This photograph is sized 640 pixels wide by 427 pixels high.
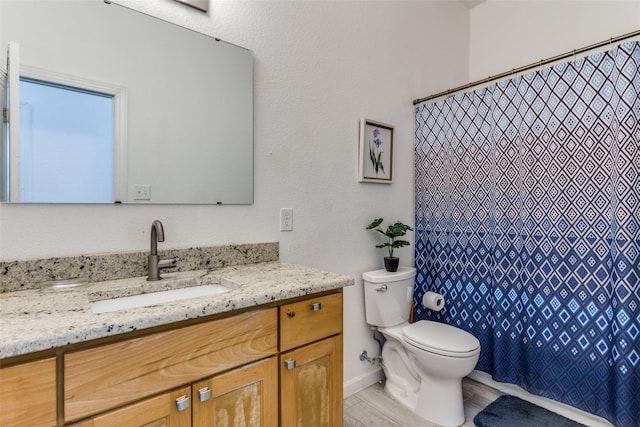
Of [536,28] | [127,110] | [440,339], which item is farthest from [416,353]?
[536,28]

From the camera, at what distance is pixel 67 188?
3.78ft

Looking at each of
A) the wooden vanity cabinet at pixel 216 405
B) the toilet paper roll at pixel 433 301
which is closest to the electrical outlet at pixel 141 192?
the wooden vanity cabinet at pixel 216 405

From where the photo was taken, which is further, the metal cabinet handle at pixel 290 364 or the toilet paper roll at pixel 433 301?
the toilet paper roll at pixel 433 301

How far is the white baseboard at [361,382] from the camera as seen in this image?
1974 millimetres

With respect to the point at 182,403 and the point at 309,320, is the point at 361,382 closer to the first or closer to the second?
the point at 309,320

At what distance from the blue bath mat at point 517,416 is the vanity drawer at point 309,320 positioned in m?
1.11

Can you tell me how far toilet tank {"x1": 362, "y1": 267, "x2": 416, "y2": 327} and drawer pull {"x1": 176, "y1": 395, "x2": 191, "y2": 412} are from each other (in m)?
1.26

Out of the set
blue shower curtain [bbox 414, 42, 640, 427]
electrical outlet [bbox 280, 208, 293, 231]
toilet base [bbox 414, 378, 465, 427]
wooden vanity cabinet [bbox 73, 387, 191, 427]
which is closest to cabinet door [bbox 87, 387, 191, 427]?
wooden vanity cabinet [bbox 73, 387, 191, 427]

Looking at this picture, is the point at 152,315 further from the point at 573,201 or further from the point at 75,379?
the point at 573,201

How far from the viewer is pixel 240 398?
1.01m

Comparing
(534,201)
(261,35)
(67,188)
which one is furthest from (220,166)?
(534,201)

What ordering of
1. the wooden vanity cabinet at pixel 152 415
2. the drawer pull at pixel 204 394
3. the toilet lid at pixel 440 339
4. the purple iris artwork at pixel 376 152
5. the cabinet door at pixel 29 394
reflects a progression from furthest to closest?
the purple iris artwork at pixel 376 152
the toilet lid at pixel 440 339
the drawer pull at pixel 204 394
the wooden vanity cabinet at pixel 152 415
the cabinet door at pixel 29 394

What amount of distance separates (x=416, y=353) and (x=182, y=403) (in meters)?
1.27

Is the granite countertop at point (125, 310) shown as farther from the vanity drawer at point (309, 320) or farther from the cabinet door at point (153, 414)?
the cabinet door at point (153, 414)
